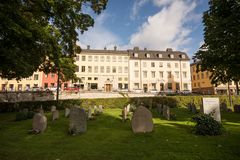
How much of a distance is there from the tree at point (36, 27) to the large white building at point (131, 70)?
42.9 meters

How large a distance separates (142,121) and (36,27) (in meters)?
8.94

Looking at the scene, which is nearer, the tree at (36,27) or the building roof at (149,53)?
the tree at (36,27)

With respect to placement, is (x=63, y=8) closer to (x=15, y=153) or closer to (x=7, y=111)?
(x=15, y=153)

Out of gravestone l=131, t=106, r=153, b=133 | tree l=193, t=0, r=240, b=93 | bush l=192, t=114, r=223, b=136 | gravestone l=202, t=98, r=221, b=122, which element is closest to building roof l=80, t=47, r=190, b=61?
tree l=193, t=0, r=240, b=93

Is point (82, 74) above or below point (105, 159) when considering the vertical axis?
above

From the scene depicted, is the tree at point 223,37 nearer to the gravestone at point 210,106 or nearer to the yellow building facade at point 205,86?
the gravestone at point 210,106

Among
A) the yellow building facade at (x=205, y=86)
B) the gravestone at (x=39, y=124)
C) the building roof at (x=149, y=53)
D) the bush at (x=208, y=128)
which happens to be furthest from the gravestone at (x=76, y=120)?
the yellow building facade at (x=205, y=86)

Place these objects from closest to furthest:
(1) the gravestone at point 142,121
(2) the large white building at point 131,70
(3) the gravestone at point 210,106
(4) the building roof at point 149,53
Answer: (1) the gravestone at point 142,121, (3) the gravestone at point 210,106, (2) the large white building at point 131,70, (4) the building roof at point 149,53

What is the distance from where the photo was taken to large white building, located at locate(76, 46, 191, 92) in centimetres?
6069

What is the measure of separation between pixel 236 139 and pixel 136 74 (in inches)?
2128

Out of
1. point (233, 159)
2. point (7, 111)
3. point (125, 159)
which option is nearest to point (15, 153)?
point (125, 159)

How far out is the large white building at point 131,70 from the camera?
6069 cm

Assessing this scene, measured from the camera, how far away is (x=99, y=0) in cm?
1572

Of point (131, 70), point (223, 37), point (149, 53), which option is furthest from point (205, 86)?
point (223, 37)
